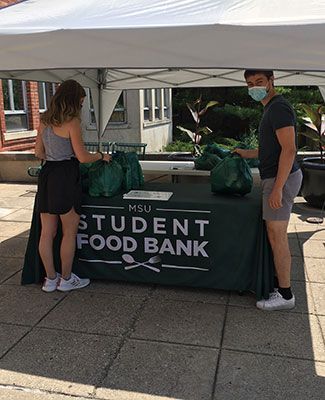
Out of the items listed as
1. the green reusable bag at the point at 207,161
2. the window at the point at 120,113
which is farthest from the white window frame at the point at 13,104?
the green reusable bag at the point at 207,161

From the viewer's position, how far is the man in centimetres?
300

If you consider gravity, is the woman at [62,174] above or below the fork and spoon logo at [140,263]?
above

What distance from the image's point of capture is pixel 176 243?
143 inches

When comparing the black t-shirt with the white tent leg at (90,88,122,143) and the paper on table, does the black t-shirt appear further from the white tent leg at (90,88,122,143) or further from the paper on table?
the white tent leg at (90,88,122,143)

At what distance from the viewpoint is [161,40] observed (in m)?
2.94

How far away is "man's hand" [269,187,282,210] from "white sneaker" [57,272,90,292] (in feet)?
5.93

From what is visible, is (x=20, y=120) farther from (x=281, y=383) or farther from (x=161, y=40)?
(x=281, y=383)

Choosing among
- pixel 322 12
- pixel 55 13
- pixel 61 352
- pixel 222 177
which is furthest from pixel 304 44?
pixel 61 352

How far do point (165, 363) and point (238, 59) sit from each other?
2.05 meters

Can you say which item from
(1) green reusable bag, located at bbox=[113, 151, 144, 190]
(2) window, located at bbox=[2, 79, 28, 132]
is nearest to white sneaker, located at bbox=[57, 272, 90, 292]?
(1) green reusable bag, located at bbox=[113, 151, 144, 190]

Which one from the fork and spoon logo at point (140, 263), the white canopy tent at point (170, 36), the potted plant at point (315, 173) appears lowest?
the fork and spoon logo at point (140, 263)

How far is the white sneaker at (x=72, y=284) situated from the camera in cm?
377

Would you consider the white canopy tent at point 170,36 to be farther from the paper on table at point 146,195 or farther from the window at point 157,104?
the window at point 157,104

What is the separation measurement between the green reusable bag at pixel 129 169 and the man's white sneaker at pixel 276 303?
4.99ft
